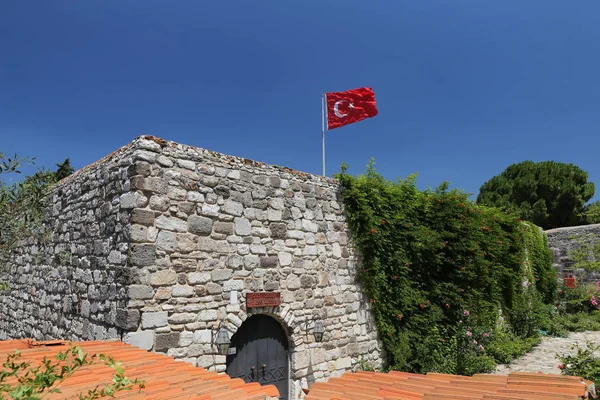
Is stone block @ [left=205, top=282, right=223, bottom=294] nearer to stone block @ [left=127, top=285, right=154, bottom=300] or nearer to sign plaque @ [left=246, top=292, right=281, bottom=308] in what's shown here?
sign plaque @ [left=246, top=292, right=281, bottom=308]

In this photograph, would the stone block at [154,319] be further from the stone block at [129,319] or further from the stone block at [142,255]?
the stone block at [142,255]

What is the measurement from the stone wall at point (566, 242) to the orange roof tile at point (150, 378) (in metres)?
15.9

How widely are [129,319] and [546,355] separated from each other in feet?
29.9

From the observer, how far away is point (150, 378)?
3.21m

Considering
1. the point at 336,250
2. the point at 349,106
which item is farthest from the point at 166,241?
the point at 349,106

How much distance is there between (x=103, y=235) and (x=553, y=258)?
16.3m

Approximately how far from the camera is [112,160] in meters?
5.61

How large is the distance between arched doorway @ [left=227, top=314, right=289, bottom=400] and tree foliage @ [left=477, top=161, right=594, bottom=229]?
66.3 feet

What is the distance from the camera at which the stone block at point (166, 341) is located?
495cm

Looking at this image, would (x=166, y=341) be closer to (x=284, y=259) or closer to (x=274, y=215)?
(x=284, y=259)

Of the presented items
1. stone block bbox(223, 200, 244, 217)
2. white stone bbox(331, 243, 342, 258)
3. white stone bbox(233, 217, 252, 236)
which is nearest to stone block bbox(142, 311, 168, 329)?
white stone bbox(233, 217, 252, 236)

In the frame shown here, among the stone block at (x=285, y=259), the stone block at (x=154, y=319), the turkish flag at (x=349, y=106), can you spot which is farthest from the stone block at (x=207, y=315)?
the turkish flag at (x=349, y=106)

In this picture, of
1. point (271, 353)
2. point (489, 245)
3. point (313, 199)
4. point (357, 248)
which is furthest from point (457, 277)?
point (271, 353)

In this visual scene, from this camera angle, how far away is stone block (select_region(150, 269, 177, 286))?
5020 millimetres
